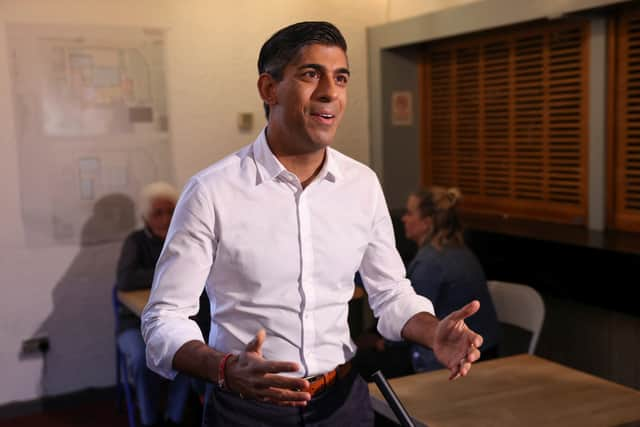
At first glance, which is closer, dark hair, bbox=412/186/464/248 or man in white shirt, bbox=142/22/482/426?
man in white shirt, bbox=142/22/482/426

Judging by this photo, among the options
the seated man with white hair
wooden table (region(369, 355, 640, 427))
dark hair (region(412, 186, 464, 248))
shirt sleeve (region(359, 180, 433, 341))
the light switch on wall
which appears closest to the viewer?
shirt sleeve (region(359, 180, 433, 341))

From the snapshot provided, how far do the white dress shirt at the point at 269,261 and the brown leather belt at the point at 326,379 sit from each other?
2 centimetres

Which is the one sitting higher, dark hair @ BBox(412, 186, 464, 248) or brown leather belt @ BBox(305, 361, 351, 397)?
dark hair @ BBox(412, 186, 464, 248)

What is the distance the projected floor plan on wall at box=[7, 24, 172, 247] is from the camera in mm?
3846

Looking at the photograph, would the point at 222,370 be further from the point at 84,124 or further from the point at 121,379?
the point at 121,379

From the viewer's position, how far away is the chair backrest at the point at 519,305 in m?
2.93

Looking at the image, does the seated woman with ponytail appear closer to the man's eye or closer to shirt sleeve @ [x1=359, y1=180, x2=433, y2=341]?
shirt sleeve @ [x1=359, y1=180, x2=433, y2=341]

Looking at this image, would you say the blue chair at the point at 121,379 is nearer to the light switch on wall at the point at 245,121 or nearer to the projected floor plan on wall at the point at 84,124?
the projected floor plan on wall at the point at 84,124

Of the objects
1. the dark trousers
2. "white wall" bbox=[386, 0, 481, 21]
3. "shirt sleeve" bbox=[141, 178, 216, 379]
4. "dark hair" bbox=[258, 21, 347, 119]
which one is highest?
"white wall" bbox=[386, 0, 481, 21]

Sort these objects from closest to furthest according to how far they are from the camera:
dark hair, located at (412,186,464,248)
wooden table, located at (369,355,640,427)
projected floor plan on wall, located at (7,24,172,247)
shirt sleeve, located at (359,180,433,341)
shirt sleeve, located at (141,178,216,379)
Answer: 1. shirt sleeve, located at (141,178,216,379)
2. shirt sleeve, located at (359,180,433,341)
3. wooden table, located at (369,355,640,427)
4. dark hair, located at (412,186,464,248)
5. projected floor plan on wall, located at (7,24,172,247)

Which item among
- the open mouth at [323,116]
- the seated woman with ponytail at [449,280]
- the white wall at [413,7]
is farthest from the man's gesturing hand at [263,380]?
the white wall at [413,7]

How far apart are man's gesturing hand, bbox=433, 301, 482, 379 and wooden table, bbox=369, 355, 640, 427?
22.8 inches

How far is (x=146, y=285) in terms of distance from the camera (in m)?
3.65

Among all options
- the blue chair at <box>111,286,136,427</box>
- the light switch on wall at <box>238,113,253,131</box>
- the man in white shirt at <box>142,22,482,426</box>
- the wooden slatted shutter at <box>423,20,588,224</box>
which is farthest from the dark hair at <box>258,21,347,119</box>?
the light switch on wall at <box>238,113,253,131</box>
